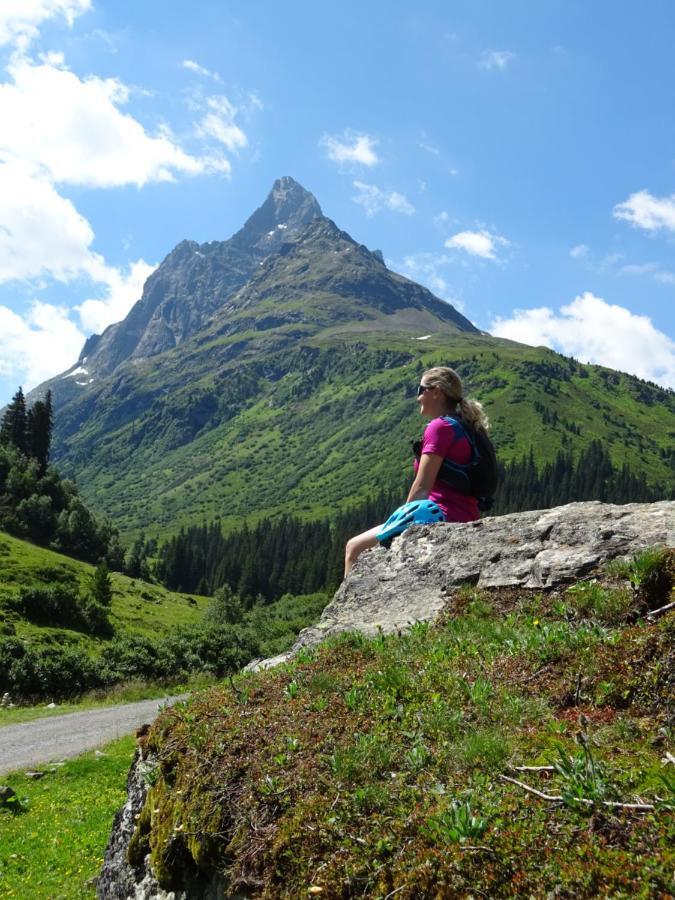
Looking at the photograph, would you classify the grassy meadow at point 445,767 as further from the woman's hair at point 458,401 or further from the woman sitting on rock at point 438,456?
the woman's hair at point 458,401

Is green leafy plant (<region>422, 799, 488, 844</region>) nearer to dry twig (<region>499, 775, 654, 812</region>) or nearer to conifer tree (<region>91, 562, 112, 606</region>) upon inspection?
dry twig (<region>499, 775, 654, 812</region>)

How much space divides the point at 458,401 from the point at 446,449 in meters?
1.03

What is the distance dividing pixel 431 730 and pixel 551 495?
193568 mm

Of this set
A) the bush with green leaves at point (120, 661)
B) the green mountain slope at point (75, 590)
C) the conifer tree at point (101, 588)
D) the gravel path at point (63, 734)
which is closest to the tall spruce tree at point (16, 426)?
the green mountain slope at point (75, 590)

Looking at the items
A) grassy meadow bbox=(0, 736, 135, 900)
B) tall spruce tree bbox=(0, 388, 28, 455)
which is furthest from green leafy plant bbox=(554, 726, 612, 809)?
tall spruce tree bbox=(0, 388, 28, 455)

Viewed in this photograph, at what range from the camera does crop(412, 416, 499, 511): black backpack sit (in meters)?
9.04

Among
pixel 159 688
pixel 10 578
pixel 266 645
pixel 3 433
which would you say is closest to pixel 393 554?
pixel 159 688

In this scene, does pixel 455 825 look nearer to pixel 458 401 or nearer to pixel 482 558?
pixel 482 558

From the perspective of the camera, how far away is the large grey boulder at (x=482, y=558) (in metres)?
7.53

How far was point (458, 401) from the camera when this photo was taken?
943 centimetres

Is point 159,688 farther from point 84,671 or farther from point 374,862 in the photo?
point 374,862

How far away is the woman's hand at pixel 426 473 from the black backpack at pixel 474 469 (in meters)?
0.26

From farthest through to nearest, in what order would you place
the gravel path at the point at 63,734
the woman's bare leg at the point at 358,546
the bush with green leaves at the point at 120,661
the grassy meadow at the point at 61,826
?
1. the bush with green leaves at the point at 120,661
2. the gravel path at the point at 63,734
3. the grassy meadow at the point at 61,826
4. the woman's bare leg at the point at 358,546

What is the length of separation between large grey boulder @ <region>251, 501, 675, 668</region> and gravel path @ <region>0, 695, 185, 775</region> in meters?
12.9
